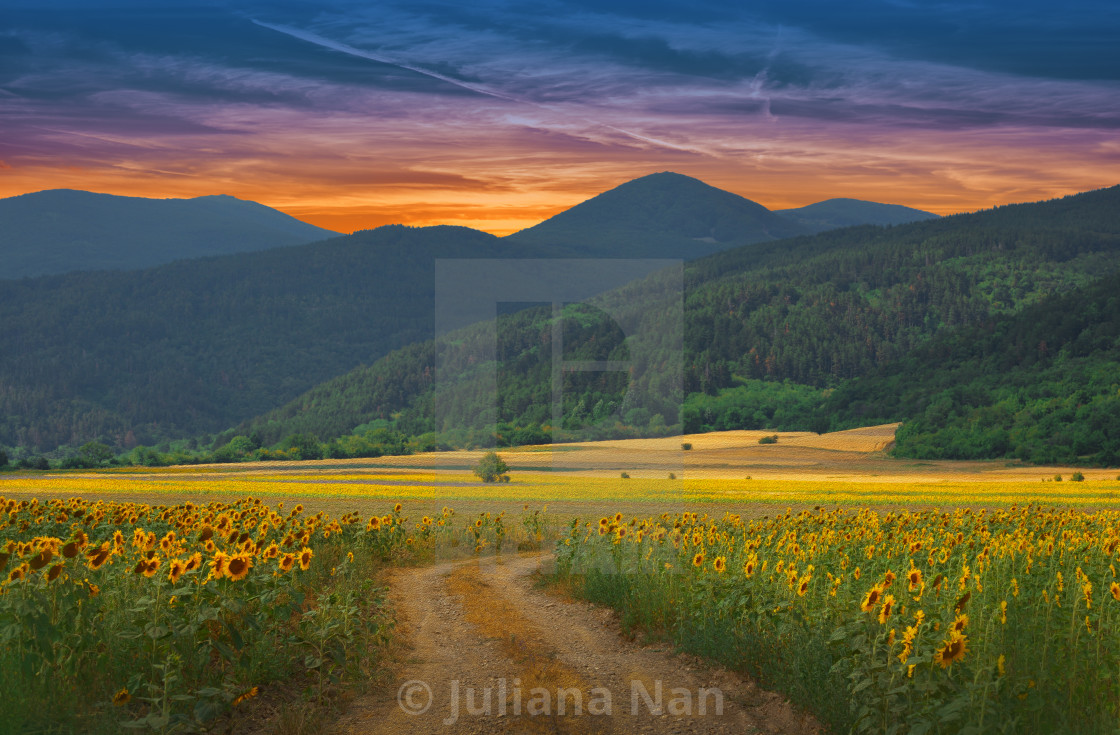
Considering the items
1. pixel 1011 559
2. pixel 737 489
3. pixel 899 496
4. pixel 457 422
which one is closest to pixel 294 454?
pixel 737 489

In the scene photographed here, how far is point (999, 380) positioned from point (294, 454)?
89.4 m

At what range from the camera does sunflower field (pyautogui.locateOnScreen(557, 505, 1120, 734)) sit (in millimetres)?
6023

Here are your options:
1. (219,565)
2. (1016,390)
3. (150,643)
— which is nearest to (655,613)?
(219,565)

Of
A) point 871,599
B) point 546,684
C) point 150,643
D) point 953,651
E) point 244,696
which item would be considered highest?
point 871,599

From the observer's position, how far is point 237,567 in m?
6.98

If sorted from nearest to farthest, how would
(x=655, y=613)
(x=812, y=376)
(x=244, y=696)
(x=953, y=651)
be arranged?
(x=953, y=651)
(x=244, y=696)
(x=655, y=613)
(x=812, y=376)

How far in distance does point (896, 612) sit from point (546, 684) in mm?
3161

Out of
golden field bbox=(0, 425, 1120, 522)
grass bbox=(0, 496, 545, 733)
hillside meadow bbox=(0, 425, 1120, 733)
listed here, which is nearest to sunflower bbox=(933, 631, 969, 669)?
hillside meadow bbox=(0, 425, 1120, 733)

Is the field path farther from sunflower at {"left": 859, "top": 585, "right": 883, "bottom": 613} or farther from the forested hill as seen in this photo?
the forested hill

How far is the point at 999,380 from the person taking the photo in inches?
4471

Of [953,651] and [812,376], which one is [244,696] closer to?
[953,651]

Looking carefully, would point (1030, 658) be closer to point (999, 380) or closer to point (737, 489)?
point (737, 489)

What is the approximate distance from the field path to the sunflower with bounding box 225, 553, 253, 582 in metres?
1.44

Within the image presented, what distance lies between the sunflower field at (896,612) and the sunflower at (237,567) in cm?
442
